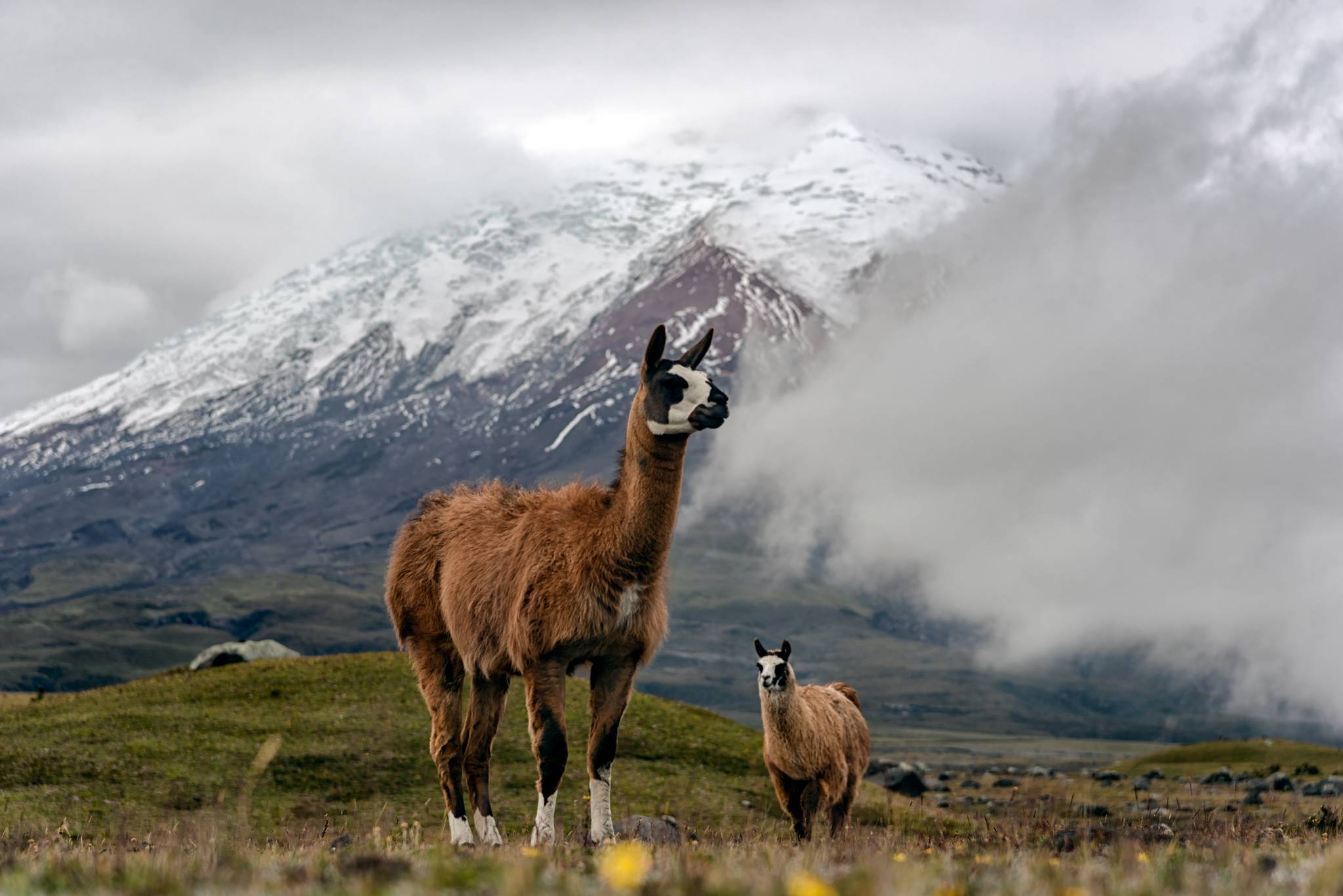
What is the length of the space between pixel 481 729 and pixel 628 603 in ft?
11.9

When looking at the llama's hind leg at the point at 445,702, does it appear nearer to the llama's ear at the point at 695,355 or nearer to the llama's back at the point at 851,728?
the llama's ear at the point at 695,355

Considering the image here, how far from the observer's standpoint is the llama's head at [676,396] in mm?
14070

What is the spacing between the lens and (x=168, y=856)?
754cm

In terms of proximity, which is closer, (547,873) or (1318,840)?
(547,873)

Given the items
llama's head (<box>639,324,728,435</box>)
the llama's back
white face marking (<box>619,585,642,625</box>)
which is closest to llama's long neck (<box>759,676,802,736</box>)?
the llama's back

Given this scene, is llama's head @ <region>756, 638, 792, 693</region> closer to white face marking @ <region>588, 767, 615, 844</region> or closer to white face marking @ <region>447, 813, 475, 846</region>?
white face marking @ <region>447, 813, 475, 846</region>

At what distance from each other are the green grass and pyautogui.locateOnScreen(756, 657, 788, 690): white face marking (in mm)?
50070

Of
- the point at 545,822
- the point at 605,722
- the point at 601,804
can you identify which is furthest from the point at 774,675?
the point at 545,822

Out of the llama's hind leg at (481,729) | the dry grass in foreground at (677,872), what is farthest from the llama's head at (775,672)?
Answer: the dry grass in foreground at (677,872)

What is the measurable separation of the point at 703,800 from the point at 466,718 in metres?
17.3

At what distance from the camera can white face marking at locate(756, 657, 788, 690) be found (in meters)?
20.7

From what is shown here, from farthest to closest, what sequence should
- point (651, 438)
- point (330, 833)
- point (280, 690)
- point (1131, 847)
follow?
point (280, 690), point (330, 833), point (651, 438), point (1131, 847)

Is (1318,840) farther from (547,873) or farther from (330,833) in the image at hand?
(330,833)

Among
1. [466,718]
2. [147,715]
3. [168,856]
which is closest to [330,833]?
[466,718]
